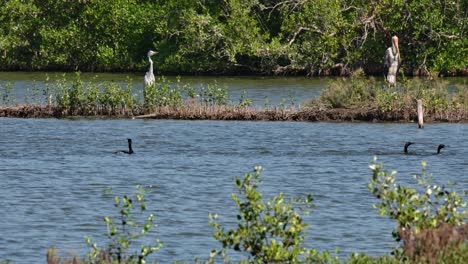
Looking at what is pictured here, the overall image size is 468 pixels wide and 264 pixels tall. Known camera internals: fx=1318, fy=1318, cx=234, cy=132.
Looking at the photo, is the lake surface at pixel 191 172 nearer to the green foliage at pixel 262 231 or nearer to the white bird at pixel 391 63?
the green foliage at pixel 262 231

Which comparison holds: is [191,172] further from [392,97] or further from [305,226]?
[305,226]

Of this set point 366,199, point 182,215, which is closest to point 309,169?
point 366,199

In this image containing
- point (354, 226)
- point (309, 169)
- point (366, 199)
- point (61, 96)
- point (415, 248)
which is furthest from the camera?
point (61, 96)

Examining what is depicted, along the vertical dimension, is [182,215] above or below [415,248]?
below

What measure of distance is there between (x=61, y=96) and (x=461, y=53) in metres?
21.8

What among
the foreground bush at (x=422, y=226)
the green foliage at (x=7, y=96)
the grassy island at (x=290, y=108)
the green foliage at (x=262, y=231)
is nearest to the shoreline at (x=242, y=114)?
the grassy island at (x=290, y=108)

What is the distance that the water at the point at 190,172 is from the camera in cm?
1977

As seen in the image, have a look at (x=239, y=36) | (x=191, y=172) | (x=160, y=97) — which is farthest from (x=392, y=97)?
(x=239, y=36)

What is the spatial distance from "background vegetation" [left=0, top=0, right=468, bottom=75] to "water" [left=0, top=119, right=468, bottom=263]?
1802cm

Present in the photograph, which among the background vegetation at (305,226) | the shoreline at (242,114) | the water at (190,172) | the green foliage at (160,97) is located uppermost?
the background vegetation at (305,226)

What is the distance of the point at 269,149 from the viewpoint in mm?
31719

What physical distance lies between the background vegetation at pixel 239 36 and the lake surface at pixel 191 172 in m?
18.0

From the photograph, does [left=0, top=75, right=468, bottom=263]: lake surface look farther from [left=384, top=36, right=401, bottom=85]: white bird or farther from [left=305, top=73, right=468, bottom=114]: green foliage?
[left=384, top=36, right=401, bottom=85]: white bird

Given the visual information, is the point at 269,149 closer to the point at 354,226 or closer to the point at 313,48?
the point at 354,226
